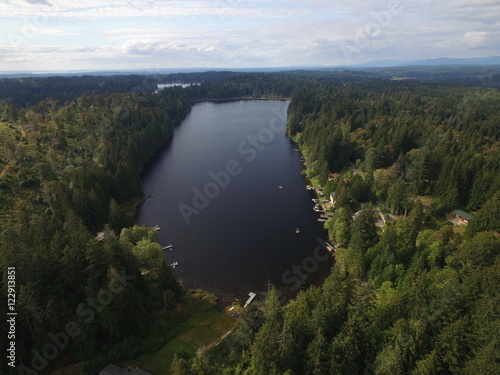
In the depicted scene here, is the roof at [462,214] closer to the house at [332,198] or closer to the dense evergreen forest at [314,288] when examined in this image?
the dense evergreen forest at [314,288]

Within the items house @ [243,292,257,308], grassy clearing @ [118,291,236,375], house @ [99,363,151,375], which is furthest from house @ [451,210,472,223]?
house @ [99,363,151,375]

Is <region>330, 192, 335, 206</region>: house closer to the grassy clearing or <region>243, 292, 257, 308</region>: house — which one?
<region>243, 292, 257, 308</region>: house

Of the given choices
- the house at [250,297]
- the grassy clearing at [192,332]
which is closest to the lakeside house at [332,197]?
the house at [250,297]

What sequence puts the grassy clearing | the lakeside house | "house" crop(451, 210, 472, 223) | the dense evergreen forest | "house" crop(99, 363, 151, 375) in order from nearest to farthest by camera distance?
the dense evergreen forest → "house" crop(99, 363, 151, 375) → the grassy clearing → "house" crop(451, 210, 472, 223) → the lakeside house

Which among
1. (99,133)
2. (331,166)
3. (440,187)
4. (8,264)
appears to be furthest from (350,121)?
(8,264)

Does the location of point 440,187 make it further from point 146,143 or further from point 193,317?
point 146,143

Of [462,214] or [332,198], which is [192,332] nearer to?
[332,198]
